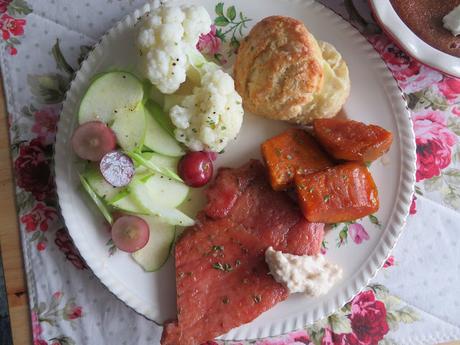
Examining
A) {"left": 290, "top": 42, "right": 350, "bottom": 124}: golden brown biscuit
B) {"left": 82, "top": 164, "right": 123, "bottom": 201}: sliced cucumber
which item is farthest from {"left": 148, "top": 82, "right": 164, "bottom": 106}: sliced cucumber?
{"left": 290, "top": 42, "right": 350, "bottom": 124}: golden brown biscuit

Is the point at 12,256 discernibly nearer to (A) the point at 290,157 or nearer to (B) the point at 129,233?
(B) the point at 129,233

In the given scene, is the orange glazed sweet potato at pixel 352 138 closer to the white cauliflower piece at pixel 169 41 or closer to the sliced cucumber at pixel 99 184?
the white cauliflower piece at pixel 169 41

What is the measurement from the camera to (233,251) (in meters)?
1.59

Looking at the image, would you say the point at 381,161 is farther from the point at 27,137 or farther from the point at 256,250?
the point at 27,137

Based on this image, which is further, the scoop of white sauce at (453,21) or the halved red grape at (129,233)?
the scoop of white sauce at (453,21)

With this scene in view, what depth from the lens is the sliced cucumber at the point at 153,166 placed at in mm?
1542

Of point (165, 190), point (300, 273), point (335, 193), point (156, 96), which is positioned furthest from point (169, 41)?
point (300, 273)

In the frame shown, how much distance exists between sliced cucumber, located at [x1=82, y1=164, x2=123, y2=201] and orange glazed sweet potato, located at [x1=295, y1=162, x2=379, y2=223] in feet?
1.87

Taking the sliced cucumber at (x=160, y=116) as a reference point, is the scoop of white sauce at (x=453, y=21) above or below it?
above

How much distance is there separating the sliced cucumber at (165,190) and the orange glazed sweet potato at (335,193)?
1.22ft

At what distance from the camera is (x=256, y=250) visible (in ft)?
5.21

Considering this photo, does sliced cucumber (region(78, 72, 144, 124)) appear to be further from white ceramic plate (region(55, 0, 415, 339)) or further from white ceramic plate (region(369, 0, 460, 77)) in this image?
white ceramic plate (region(369, 0, 460, 77))

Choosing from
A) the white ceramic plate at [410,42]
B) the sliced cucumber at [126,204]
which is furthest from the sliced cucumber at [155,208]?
the white ceramic plate at [410,42]

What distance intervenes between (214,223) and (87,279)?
1.51 feet
